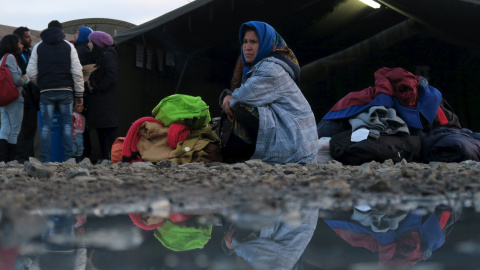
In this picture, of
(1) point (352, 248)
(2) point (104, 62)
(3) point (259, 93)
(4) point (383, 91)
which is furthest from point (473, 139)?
(1) point (352, 248)

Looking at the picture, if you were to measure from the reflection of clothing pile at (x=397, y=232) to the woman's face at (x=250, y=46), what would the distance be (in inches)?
121

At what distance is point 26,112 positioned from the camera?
749 cm

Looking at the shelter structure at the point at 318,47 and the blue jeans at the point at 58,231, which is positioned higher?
the shelter structure at the point at 318,47

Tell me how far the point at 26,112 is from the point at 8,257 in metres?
6.13

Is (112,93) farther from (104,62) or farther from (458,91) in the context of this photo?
(458,91)

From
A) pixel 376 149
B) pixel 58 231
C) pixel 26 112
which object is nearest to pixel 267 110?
pixel 376 149

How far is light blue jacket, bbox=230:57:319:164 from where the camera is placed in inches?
197

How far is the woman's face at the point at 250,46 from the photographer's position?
5.32m

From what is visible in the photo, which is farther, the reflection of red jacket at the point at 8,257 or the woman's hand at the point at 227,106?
the woman's hand at the point at 227,106

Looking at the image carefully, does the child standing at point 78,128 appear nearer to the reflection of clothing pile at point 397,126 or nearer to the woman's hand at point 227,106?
the woman's hand at point 227,106

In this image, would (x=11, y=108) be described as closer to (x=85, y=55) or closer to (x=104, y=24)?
(x=85, y=55)

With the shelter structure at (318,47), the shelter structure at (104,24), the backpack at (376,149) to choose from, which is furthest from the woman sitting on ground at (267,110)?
the shelter structure at (104,24)

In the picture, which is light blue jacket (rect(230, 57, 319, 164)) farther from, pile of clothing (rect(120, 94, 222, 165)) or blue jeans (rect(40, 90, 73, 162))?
blue jeans (rect(40, 90, 73, 162))

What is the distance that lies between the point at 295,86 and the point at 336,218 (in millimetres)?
3111
